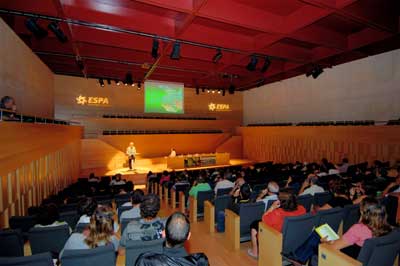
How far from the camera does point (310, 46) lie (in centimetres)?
927

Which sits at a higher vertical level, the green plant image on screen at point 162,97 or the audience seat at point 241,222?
the green plant image on screen at point 162,97

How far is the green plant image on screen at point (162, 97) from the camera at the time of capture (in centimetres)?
1459

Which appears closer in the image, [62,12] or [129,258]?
[129,258]

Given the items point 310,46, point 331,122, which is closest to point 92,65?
point 310,46

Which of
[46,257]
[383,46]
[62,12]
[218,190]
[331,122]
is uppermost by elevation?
[383,46]

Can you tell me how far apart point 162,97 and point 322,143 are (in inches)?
406

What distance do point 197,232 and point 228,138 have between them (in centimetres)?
1294

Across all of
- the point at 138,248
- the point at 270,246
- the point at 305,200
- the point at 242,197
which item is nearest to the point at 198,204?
the point at 242,197

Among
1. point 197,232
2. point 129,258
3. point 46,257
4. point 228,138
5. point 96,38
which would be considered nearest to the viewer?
point 46,257

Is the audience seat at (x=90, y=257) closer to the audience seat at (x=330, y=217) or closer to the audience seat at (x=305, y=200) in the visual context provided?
the audience seat at (x=330, y=217)

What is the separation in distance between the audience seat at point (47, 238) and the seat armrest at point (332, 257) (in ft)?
10.0

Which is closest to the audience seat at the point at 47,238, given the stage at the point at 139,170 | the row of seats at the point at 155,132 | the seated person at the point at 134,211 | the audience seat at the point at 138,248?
the seated person at the point at 134,211

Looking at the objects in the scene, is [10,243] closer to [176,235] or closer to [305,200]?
[176,235]

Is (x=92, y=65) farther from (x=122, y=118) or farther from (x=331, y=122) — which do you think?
(x=331, y=122)
